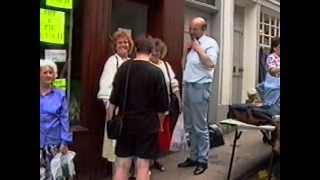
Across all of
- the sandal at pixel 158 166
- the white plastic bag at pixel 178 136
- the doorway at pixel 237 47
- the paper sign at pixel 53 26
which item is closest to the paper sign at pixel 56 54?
the paper sign at pixel 53 26

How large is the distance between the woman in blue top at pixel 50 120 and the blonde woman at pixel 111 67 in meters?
A: 1.00

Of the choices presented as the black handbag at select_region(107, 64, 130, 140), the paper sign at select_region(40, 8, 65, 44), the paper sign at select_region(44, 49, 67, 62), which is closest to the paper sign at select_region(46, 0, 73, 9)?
the paper sign at select_region(40, 8, 65, 44)

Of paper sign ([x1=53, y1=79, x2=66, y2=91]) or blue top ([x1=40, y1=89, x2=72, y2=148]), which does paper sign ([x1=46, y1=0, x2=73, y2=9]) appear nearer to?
paper sign ([x1=53, y1=79, x2=66, y2=91])

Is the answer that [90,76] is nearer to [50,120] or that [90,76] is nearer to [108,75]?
[108,75]

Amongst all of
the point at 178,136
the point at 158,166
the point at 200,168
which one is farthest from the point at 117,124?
the point at 200,168

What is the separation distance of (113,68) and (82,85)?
50cm

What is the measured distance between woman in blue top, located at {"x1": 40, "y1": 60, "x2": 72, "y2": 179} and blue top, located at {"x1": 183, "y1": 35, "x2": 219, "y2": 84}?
1990 millimetres

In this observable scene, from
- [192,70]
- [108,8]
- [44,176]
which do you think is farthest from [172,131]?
[44,176]

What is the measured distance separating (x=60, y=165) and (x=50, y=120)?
36 cm

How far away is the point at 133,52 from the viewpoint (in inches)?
208

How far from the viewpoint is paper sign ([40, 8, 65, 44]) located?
16.0 feet

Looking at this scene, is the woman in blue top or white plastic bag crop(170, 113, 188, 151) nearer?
the woman in blue top

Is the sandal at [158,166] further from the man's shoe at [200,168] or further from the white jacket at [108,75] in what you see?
the white jacket at [108,75]
